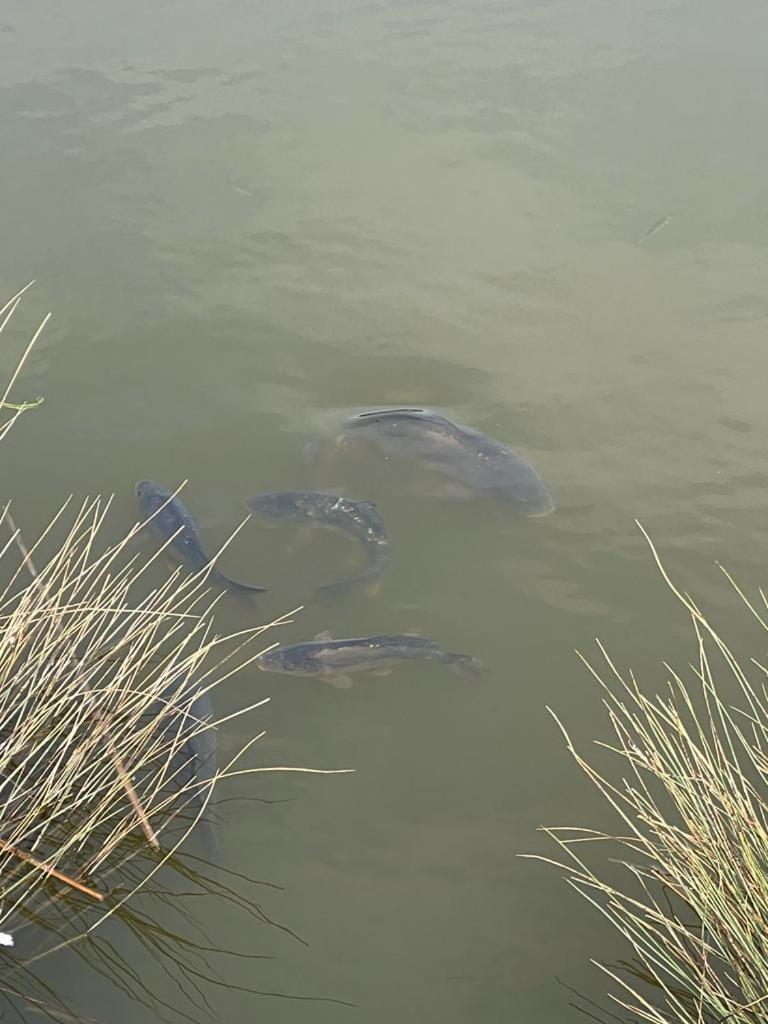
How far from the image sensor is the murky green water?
413 cm

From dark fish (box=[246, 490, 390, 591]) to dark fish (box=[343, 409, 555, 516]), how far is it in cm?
46

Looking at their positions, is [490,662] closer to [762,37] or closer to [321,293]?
[321,293]

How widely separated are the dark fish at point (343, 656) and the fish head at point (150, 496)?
39.1 inches

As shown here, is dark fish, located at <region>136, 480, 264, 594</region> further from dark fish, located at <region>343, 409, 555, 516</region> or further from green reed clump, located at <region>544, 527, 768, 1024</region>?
green reed clump, located at <region>544, 527, 768, 1024</region>

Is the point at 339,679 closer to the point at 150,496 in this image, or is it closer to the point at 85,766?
the point at 85,766

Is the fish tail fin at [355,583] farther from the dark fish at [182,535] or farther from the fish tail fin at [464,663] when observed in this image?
the fish tail fin at [464,663]

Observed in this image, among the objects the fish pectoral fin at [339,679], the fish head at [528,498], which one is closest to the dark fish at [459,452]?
the fish head at [528,498]

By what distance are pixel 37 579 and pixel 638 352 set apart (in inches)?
155

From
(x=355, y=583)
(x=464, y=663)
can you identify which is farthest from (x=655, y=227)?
(x=464, y=663)

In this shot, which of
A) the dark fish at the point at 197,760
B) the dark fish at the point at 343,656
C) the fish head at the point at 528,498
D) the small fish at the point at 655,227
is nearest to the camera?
the dark fish at the point at 197,760

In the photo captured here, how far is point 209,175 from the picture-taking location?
8094mm

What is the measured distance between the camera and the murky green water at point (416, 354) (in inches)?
163

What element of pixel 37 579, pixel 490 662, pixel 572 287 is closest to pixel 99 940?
pixel 37 579

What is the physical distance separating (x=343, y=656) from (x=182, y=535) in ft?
3.22
